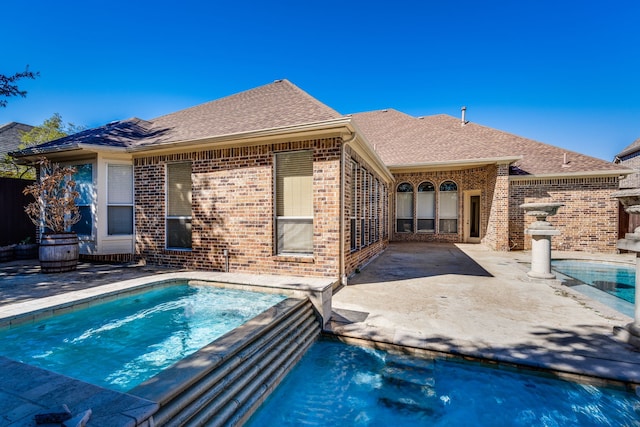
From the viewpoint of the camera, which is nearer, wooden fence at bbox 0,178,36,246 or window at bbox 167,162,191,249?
window at bbox 167,162,191,249

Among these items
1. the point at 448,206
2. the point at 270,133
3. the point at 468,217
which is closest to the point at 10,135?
the point at 270,133

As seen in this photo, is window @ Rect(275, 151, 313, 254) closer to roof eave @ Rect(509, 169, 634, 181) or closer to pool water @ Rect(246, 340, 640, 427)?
pool water @ Rect(246, 340, 640, 427)

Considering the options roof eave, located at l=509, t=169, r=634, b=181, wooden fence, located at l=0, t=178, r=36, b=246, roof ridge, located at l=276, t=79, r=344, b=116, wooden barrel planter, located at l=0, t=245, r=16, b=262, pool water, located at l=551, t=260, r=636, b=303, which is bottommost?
pool water, located at l=551, t=260, r=636, b=303

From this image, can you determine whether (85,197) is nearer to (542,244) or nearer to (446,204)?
(542,244)

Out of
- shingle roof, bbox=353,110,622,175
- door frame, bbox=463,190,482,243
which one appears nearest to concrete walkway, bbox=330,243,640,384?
shingle roof, bbox=353,110,622,175

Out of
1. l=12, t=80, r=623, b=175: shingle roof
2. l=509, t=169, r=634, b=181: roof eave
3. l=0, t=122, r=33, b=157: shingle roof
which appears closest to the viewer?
l=12, t=80, r=623, b=175: shingle roof

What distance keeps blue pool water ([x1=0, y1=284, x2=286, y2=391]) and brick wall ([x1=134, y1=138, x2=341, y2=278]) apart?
1.21 m

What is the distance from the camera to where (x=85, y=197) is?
713 centimetres

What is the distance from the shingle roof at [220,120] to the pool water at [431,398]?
420cm

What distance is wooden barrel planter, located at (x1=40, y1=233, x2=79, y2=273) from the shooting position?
6016 mm

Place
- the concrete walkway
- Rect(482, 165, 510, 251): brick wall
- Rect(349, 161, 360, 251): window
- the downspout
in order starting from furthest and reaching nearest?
Rect(482, 165, 510, 251): brick wall, Rect(349, 161, 360, 251): window, the downspout, the concrete walkway

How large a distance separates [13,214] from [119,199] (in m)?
5.09

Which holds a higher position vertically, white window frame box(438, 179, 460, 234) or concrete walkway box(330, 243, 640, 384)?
white window frame box(438, 179, 460, 234)

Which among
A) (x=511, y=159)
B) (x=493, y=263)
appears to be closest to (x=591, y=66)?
(x=511, y=159)
